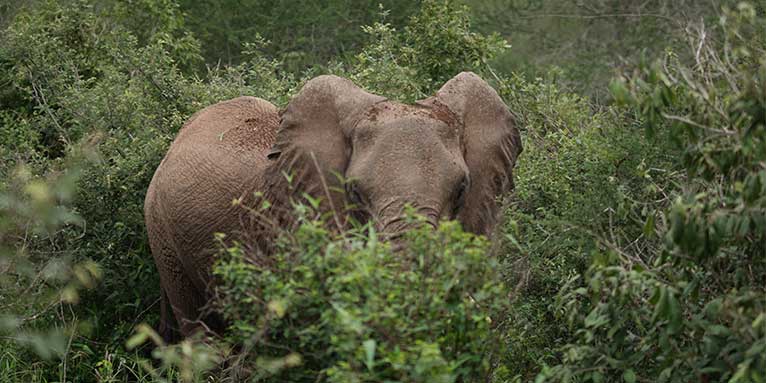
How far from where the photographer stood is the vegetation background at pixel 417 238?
556 centimetres

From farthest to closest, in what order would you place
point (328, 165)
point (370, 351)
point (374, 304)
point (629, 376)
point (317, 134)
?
point (317, 134) → point (328, 165) → point (629, 376) → point (374, 304) → point (370, 351)

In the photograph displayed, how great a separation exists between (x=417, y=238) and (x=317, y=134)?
1876 mm

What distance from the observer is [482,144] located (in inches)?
291

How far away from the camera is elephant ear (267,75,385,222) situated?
732cm

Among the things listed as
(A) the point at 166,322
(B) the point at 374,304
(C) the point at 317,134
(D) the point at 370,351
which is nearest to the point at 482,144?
(C) the point at 317,134

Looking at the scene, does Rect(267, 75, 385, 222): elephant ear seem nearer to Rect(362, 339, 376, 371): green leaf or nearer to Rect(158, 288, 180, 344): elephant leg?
Rect(158, 288, 180, 344): elephant leg

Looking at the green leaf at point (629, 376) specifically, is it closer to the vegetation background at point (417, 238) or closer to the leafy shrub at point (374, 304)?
the vegetation background at point (417, 238)

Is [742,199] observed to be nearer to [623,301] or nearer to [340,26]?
[623,301]

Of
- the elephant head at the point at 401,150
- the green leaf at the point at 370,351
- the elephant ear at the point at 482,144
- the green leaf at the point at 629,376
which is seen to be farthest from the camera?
the elephant ear at the point at 482,144

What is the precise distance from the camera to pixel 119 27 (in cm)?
1067

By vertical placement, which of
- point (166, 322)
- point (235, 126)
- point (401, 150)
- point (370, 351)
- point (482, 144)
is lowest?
point (166, 322)

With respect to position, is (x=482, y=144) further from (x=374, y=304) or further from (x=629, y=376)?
(x=374, y=304)

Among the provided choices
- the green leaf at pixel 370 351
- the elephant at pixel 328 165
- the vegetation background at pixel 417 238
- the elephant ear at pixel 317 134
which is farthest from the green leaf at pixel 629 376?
the elephant ear at pixel 317 134

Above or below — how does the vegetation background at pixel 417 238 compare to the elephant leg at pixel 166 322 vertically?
above
